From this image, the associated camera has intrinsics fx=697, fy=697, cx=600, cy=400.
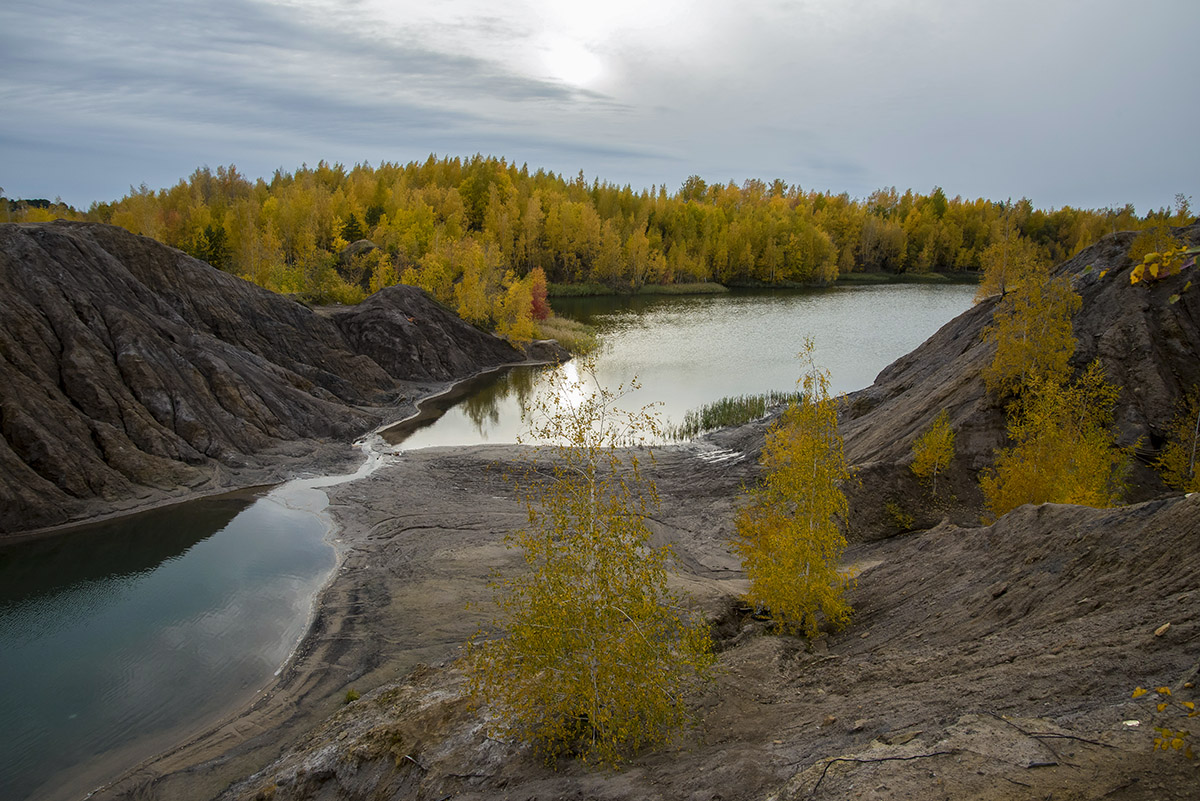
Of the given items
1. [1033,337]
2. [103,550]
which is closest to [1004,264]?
[1033,337]

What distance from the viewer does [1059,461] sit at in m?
18.6

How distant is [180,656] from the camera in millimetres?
18828

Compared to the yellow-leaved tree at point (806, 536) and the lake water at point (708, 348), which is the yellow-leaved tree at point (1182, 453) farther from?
the lake water at point (708, 348)

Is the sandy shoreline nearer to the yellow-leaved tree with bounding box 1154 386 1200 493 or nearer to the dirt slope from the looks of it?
the dirt slope

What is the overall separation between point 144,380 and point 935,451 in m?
34.2

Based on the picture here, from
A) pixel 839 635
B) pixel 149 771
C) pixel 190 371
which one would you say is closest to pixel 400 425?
pixel 190 371

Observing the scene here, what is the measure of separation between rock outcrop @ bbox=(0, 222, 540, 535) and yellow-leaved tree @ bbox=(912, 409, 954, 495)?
27.4m

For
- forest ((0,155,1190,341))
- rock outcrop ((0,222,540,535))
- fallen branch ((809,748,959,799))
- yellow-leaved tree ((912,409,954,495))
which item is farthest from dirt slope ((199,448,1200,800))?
forest ((0,155,1190,341))

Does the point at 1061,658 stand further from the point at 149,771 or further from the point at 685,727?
the point at 149,771

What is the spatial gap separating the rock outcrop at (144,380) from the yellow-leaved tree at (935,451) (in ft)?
89.9

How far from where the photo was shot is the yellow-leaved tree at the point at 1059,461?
696 inches

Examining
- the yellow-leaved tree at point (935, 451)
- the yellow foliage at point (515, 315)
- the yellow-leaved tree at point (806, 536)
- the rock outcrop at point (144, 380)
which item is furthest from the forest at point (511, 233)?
the yellow-leaved tree at point (806, 536)

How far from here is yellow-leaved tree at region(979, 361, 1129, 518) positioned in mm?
17672

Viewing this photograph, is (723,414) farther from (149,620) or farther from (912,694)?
(912,694)
